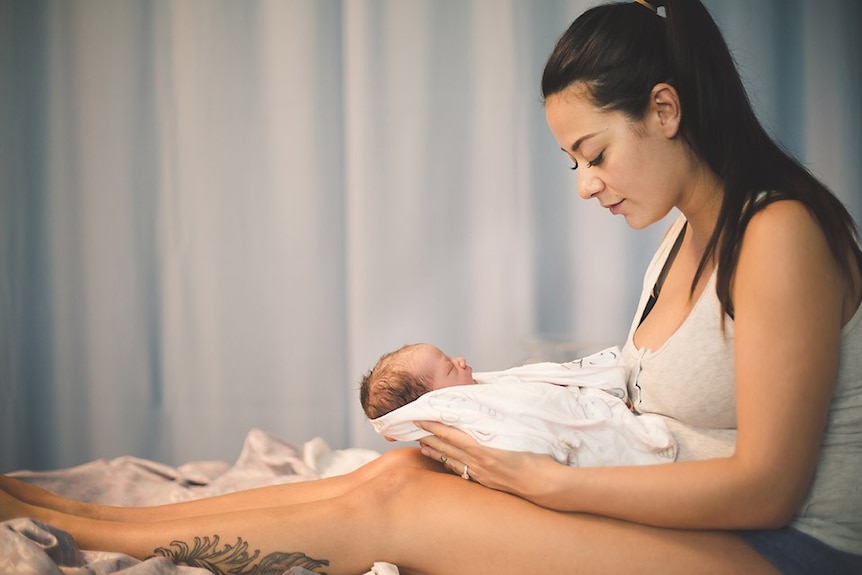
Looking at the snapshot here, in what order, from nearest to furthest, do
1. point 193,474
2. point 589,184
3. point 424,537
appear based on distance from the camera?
point 424,537 < point 589,184 < point 193,474

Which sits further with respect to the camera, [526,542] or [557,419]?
[557,419]

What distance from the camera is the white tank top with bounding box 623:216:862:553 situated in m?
1.22

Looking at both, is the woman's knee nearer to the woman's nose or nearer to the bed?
the bed

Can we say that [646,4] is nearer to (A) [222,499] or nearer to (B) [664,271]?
(B) [664,271]

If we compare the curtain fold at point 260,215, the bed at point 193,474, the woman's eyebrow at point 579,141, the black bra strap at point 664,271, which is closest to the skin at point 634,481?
the woman's eyebrow at point 579,141

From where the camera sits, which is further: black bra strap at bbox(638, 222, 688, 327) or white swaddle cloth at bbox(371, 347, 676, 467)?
black bra strap at bbox(638, 222, 688, 327)

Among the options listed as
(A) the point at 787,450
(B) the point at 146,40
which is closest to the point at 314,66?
(B) the point at 146,40

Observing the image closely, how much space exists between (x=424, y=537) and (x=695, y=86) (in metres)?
0.87

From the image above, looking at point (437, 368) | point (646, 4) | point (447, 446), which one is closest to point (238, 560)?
point (447, 446)

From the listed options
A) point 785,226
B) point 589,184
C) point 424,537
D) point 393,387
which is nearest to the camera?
point 785,226

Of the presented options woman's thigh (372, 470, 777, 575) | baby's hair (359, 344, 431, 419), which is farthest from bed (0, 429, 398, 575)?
woman's thigh (372, 470, 777, 575)

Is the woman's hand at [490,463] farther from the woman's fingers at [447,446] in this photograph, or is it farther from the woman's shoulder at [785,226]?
the woman's shoulder at [785,226]

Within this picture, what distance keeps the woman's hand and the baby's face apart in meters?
0.18

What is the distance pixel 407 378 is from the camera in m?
1.63
